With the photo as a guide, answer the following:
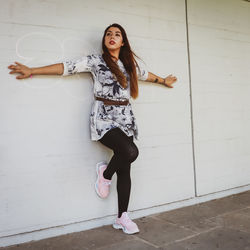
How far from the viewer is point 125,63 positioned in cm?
289

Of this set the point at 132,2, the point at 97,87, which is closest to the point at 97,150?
the point at 97,87

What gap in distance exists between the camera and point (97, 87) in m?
2.74

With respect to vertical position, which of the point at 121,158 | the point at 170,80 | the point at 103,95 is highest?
the point at 170,80

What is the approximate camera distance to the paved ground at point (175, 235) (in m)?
2.41

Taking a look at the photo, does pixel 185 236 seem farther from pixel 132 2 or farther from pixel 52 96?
pixel 132 2

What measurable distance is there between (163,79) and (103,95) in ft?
2.63

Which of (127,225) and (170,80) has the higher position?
(170,80)

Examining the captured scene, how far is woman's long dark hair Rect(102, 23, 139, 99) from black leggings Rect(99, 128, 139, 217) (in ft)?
1.38

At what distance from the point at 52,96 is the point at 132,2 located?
1.27 meters

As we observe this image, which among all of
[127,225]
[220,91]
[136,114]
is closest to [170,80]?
[136,114]

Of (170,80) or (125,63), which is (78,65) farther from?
(170,80)

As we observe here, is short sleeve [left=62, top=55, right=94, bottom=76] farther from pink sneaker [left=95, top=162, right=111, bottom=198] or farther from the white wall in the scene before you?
the white wall

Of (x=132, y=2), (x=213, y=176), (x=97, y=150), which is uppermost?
(x=132, y=2)

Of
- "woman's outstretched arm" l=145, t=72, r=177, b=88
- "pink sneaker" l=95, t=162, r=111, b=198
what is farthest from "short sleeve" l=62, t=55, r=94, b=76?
"pink sneaker" l=95, t=162, r=111, b=198
